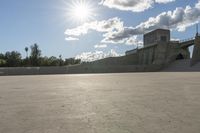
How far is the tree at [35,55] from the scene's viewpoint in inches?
4053

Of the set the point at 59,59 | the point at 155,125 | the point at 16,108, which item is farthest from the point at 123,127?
the point at 59,59

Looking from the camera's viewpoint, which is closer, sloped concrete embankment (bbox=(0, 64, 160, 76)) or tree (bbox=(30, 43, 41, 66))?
sloped concrete embankment (bbox=(0, 64, 160, 76))

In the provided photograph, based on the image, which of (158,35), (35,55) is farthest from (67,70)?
(35,55)

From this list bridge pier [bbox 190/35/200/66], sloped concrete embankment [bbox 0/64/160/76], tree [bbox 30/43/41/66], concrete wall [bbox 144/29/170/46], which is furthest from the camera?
tree [bbox 30/43/41/66]

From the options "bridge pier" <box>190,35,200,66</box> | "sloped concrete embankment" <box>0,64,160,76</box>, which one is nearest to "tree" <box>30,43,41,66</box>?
"sloped concrete embankment" <box>0,64,160,76</box>

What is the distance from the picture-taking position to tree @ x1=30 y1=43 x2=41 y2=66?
338ft

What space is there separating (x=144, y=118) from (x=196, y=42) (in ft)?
217

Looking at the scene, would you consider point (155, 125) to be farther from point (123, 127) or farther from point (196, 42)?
point (196, 42)

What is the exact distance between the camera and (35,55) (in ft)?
345

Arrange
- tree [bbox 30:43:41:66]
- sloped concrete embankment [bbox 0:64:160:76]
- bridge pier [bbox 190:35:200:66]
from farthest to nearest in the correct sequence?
tree [bbox 30:43:41:66] < bridge pier [bbox 190:35:200:66] < sloped concrete embankment [bbox 0:64:160:76]

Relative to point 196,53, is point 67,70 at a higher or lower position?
lower

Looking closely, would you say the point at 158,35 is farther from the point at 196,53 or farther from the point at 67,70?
the point at 67,70

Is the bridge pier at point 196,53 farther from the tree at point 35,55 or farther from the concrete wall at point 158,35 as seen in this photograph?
the tree at point 35,55

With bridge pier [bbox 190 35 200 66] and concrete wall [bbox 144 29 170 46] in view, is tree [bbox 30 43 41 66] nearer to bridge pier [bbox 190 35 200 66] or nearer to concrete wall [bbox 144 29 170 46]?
concrete wall [bbox 144 29 170 46]
